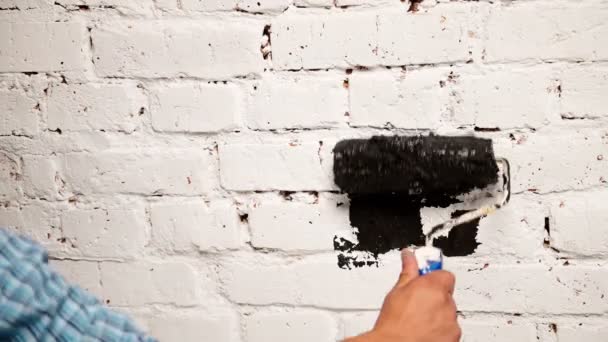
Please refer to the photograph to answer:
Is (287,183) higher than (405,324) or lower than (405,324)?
higher

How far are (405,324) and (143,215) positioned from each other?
417mm

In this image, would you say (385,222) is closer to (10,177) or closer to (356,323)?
(356,323)

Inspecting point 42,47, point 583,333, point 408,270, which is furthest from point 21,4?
point 583,333

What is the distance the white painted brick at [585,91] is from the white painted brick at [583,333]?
0.88 feet

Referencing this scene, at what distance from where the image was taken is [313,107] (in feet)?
2.50

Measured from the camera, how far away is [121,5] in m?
0.78

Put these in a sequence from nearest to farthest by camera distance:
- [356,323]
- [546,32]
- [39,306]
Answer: [39,306]
[546,32]
[356,323]

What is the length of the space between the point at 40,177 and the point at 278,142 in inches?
13.5


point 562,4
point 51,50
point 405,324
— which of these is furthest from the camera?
point 51,50

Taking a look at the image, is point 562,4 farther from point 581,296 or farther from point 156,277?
point 156,277

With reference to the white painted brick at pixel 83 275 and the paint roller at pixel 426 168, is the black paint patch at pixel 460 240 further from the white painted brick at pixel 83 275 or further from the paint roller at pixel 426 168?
the white painted brick at pixel 83 275

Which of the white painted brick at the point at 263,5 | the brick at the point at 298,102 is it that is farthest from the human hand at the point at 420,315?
the white painted brick at the point at 263,5

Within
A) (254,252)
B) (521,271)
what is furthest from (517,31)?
(254,252)

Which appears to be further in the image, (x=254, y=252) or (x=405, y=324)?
(x=254, y=252)
